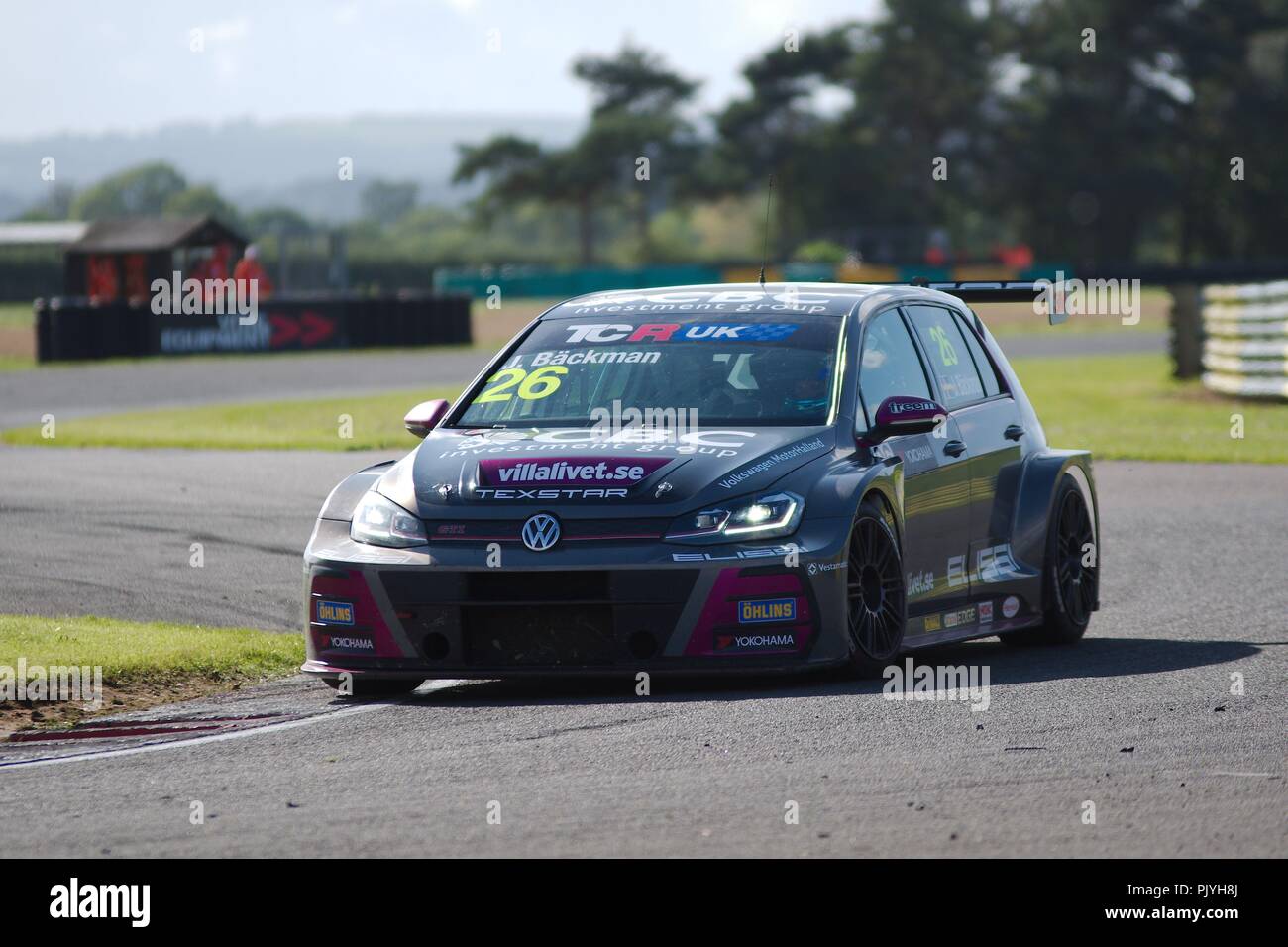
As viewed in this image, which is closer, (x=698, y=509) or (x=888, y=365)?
(x=698, y=509)

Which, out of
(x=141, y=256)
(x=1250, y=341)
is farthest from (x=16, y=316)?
(x=1250, y=341)

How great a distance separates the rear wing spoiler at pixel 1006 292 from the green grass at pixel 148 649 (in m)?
3.24

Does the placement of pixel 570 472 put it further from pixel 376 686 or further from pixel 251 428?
pixel 251 428

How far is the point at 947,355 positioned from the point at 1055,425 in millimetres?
14272

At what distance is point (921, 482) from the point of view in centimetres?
848

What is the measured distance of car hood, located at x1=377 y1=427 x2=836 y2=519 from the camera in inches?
295

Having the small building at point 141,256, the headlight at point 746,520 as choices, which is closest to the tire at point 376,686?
the headlight at point 746,520

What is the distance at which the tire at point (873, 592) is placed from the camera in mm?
7777

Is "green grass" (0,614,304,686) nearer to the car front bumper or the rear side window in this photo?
the car front bumper

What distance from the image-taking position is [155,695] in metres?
8.19

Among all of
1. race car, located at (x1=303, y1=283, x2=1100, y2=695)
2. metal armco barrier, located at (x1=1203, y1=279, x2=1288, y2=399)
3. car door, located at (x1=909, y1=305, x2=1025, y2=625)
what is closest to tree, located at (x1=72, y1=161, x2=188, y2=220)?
metal armco barrier, located at (x1=1203, y1=279, x2=1288, y2=399)

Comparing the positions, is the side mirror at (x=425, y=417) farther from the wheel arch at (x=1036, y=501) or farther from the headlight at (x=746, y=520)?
the wheel arch at (x=1036, y=501)
